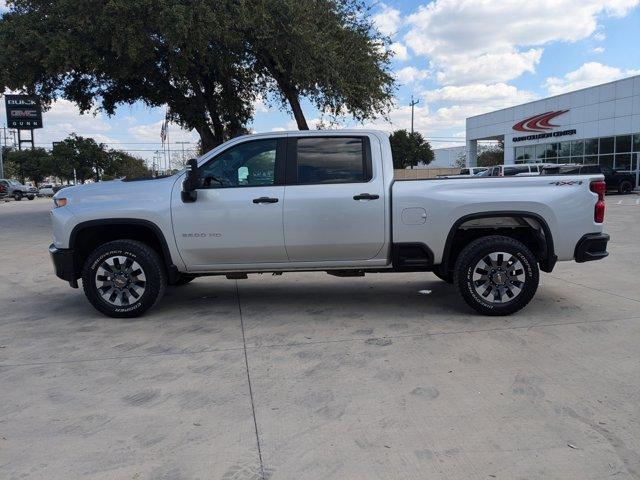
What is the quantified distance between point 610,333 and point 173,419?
4041mm

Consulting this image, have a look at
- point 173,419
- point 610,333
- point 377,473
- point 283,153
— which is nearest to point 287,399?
point 173,419

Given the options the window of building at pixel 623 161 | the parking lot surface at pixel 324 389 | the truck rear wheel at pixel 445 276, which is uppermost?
the window of building at pixel 623 161

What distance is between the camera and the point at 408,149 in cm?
6338

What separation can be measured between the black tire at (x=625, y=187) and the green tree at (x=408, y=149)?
34.5 m

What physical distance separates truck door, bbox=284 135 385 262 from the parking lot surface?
0.79 m

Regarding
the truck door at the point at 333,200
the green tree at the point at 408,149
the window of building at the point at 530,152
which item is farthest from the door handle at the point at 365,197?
the green tree at the point at 408,149

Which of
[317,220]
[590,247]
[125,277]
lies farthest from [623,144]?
[125,277]

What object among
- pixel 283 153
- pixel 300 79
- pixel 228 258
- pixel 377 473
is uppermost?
pixel 300 79

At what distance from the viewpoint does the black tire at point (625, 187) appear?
28.6 metres

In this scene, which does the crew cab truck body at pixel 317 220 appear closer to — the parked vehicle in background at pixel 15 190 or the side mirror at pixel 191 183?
the side mirror at pixel 191 183

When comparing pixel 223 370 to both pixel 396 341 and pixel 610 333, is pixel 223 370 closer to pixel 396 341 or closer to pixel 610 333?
pixel 396 341

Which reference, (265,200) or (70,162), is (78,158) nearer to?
(70,162)

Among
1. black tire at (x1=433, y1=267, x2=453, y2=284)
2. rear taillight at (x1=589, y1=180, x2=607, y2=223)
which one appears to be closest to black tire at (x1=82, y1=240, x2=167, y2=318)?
black tire at (x1=433, y1=267, x2=453, y2=284)

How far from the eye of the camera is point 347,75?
16609 mm
